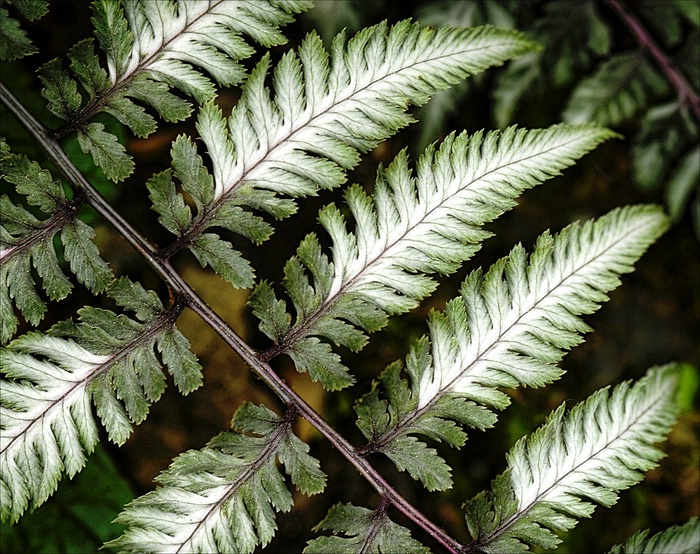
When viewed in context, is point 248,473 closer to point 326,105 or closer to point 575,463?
point 575,463

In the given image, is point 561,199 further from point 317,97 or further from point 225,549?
point 225,549

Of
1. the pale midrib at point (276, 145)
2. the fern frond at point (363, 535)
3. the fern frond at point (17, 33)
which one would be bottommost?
the fern frond at point (363, 535)

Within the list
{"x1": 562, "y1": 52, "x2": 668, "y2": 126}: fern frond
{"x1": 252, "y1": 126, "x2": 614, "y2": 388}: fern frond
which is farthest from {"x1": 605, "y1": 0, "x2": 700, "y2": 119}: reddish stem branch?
{"x1": 252, "y1": 126, "x2": 614, "y2": 388}: fern frond

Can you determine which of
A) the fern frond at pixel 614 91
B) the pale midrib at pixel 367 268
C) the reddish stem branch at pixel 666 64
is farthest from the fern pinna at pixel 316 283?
the reddish stem branch at pixel 666 64

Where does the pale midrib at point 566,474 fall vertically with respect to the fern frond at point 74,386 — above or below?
A: below

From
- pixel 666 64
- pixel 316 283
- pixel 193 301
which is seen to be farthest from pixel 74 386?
pixel 666 64

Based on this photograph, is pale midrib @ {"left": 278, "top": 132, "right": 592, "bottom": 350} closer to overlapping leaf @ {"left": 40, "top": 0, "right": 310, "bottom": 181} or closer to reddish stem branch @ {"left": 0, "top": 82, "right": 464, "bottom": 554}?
reddish stem branch @ {"left": 0, "top": 82, "right": 464, "bottom": 554}

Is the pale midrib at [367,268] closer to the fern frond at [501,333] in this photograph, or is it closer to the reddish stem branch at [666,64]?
the fern frond at [501,333]

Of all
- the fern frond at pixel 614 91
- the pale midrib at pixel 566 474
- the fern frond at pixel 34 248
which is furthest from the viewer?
the fern frond at pixel 614 91
